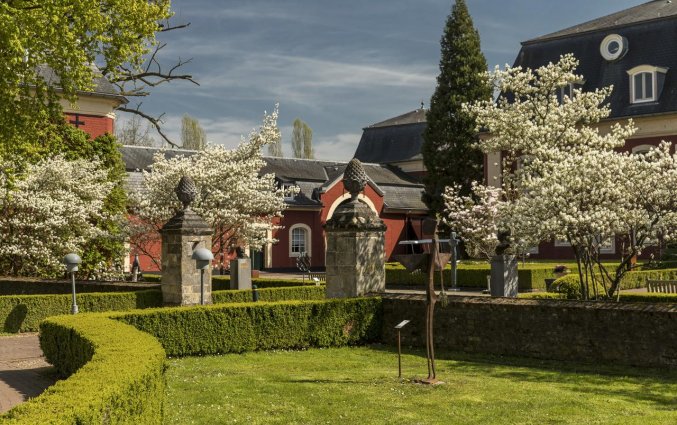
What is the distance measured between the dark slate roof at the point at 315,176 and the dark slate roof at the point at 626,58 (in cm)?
1359

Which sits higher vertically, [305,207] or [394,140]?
[394,140]

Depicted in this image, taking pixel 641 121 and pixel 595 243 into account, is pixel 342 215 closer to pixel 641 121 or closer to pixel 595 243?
pixel 595 243

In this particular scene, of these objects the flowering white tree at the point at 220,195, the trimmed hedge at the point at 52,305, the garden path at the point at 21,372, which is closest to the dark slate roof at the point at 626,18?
the flowering white tree at the point at 220,195

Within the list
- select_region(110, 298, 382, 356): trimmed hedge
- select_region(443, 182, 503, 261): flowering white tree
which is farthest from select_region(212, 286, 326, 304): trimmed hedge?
select_region(443, 182, 503, 261): flowering white tree

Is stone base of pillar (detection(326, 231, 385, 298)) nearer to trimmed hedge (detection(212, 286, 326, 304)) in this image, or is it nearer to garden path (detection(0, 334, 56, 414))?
trimmed hedge (detection(212, 286, 326, 304))

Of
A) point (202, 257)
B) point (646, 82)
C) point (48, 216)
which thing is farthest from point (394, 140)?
point (202, 257)

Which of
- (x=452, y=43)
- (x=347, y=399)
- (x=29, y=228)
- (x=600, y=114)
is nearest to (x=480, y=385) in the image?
(x=347, y=399)

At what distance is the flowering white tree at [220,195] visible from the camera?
81.4 ft

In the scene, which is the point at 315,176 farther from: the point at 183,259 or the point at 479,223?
the point at 183,259

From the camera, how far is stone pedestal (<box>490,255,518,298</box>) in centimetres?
1842

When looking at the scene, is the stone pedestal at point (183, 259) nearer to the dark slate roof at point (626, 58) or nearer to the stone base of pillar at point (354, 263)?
the stone base of pillar at point (354, 263)

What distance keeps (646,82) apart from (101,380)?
3451 cm

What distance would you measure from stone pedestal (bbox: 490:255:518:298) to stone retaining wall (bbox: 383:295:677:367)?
14.9 feet

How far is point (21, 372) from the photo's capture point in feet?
40.0
